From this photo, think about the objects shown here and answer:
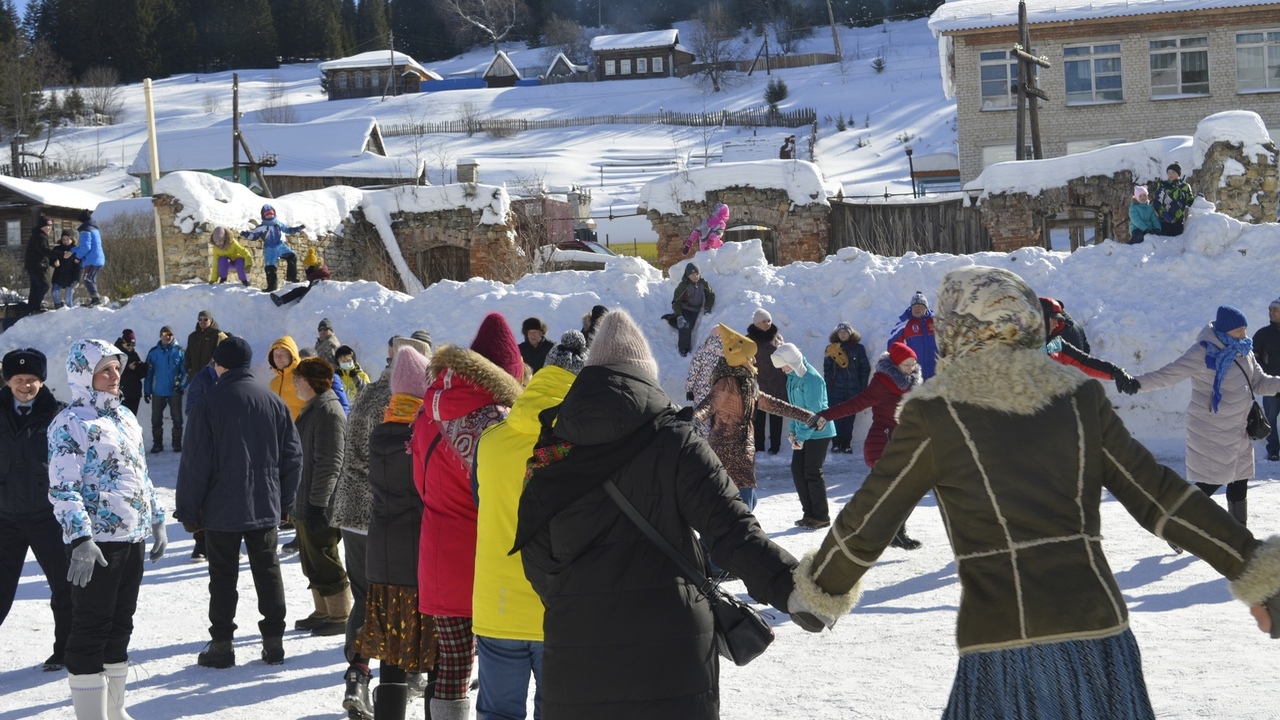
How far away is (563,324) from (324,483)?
10.2 m

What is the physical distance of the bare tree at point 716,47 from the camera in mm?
69500

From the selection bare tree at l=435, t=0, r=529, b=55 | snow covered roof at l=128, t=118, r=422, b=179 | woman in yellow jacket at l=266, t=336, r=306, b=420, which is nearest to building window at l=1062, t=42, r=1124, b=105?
snow covered roof at l=128, t=118, r=422, b=179

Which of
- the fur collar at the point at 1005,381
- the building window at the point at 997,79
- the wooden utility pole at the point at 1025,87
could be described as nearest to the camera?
the fur collar at the point at 1005,381

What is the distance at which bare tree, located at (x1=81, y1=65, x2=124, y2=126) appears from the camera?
73.8 metres

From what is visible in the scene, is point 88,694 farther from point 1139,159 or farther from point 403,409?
point 1139,159

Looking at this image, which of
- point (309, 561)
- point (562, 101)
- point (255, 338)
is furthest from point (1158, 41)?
point (562, 101)

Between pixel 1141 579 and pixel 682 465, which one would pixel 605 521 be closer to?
pixel 682 465

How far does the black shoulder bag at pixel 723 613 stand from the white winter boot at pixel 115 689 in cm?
304

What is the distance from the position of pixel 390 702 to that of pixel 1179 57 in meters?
32.7

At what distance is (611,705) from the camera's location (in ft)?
10.4

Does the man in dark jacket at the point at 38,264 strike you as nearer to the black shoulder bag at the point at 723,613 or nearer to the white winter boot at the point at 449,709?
the white winter boot at the point at 449,709

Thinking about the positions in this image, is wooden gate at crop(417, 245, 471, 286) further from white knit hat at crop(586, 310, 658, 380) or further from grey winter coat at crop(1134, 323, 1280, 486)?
white knit hat at crop(586, 310, 658, 380)

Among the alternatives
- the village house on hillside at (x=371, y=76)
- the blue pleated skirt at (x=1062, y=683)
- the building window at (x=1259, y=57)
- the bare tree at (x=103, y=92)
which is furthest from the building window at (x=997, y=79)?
the bare tree at (x=103, y=92)

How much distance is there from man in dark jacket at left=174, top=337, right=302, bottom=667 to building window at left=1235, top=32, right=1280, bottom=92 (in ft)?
105
